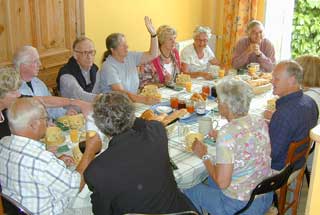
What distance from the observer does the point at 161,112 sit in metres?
3.04

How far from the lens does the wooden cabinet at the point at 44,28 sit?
350cm

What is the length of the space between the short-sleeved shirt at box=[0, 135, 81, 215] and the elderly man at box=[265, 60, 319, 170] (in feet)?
3.92

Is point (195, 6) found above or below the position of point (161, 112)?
above

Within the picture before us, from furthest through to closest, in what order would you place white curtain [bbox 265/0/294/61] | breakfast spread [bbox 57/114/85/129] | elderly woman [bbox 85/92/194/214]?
white curtain [bbox 265/0/294/61] < breakfast spread [bbox 57/114/85/129] < elderly woman [bbox 85/92/194/214]

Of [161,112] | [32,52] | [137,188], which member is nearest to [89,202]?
[137,188]

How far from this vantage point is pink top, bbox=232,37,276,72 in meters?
4.28

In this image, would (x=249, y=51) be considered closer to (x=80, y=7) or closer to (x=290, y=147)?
(x=80, y=7)

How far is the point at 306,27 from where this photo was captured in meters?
5.47

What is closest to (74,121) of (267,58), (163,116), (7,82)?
(7,82)

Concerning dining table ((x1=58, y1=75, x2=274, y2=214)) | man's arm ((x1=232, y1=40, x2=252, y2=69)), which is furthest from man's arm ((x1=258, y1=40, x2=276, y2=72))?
dining table ((x1=58, y1=75, x2=274, y2=214))

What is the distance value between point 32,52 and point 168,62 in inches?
57.6

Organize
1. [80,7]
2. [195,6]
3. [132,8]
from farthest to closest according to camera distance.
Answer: [195,6]
[132,8]
[80,7]

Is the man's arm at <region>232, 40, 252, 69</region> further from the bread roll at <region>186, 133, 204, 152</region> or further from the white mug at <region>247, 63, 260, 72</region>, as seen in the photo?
the bread roll at <region>186, 133, 204, 152</region>

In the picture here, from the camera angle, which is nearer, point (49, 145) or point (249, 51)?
point (49, 145)
